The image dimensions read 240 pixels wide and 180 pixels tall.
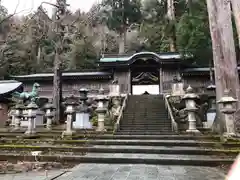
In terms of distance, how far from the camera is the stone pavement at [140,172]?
Result: 3.61m

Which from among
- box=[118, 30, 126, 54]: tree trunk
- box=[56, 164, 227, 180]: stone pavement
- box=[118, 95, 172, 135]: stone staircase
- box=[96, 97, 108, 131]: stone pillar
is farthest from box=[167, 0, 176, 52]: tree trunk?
box=[56, 164, 227, 180]: stone pavement

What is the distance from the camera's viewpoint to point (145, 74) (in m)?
Result: 19.6

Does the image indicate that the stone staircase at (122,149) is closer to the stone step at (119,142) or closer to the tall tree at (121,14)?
the stone step at (119,142)

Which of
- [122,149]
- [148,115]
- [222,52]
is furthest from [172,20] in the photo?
[122,149]

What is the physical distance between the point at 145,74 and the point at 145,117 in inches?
377

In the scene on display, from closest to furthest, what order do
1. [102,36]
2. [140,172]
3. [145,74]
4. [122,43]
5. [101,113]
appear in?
[140,172] → [101,113] → [145,74] → [122,43] → [102,36]

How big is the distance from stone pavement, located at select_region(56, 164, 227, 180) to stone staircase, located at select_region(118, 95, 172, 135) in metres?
3.54

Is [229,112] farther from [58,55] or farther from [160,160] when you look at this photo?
[58,55]

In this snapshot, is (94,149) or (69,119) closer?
(94,149)

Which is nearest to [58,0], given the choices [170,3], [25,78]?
[25,78]

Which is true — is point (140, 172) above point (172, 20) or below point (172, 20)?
below

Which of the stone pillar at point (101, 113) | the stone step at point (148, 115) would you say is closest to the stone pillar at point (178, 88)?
the stone step at point (148, 115)

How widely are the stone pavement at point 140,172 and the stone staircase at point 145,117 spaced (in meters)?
3.54

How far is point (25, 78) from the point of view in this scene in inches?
738
